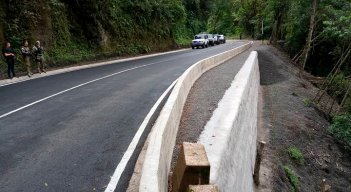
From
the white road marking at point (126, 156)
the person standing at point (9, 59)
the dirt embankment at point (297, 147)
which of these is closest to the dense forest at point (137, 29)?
the person standing at point (9, 59)

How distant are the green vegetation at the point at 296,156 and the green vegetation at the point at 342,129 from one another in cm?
459

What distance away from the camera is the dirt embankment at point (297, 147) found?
13008mm

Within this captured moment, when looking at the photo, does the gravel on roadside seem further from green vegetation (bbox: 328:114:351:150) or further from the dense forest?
the dense forest

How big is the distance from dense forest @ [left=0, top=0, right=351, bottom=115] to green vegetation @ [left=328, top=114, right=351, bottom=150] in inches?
140

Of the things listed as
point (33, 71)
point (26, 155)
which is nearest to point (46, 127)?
point (26, 155)

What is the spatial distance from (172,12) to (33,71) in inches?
1057

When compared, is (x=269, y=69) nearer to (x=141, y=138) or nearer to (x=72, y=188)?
(x=141, y=138)

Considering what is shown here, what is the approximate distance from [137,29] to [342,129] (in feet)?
70.5

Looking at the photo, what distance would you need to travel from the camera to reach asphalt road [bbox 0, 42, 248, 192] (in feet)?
20.3

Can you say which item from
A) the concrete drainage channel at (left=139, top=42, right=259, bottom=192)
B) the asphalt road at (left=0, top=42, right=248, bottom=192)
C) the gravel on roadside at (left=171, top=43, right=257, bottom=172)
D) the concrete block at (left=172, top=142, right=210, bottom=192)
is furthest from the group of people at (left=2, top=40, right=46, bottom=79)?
the concrete block at (left=172, top=142, right=210, bottom=192)

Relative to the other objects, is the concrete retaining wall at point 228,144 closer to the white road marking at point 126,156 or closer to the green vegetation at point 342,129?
the white road marking at point 126,156

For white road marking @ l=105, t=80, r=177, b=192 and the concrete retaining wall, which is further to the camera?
the concrete retaining wall

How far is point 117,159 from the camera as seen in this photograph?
7.02 m

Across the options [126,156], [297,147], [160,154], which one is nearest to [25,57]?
[297,147]
